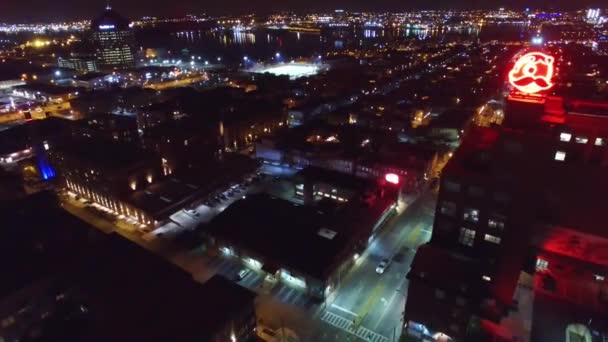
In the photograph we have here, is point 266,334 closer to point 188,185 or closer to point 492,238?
point 492,238

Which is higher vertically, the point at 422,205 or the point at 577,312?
the point at 577,312

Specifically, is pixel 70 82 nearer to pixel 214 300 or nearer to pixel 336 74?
pixel 336 74

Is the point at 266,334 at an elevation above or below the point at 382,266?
below

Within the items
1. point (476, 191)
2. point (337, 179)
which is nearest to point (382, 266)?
point (476, 191)

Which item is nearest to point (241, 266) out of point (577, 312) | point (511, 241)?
point (511, 241)

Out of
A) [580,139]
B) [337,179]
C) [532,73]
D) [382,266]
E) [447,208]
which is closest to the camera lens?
[532,73]

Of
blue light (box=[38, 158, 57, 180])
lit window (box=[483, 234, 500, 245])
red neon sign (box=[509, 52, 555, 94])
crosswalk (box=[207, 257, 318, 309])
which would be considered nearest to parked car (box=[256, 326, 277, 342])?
crosswalk (box=[207, 257, 318, 309])
